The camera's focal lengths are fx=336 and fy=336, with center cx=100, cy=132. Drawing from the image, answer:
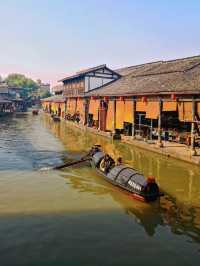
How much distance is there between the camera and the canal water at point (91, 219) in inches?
412

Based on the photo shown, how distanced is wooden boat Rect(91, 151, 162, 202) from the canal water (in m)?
0.41

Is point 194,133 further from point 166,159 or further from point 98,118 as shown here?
point 98,118

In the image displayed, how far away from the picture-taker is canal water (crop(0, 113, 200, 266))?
34.3ft

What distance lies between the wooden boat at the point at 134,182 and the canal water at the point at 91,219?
0.41 meters

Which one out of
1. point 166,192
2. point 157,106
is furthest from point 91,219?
point 157,106

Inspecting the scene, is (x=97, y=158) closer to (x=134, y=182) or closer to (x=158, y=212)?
(x=134, y=182)

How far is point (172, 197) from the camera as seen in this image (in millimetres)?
16344

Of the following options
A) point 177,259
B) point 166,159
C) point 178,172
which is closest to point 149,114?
point 166,159

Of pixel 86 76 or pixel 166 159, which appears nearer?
pixel 166 159

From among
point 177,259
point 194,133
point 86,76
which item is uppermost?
point 86,76

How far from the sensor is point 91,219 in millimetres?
13367

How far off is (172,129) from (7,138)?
702 inches

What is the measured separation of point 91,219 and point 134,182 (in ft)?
9.76

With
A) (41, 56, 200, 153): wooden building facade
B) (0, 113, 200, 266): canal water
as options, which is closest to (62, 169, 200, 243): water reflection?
(0, 113, 200, 266): canal water
